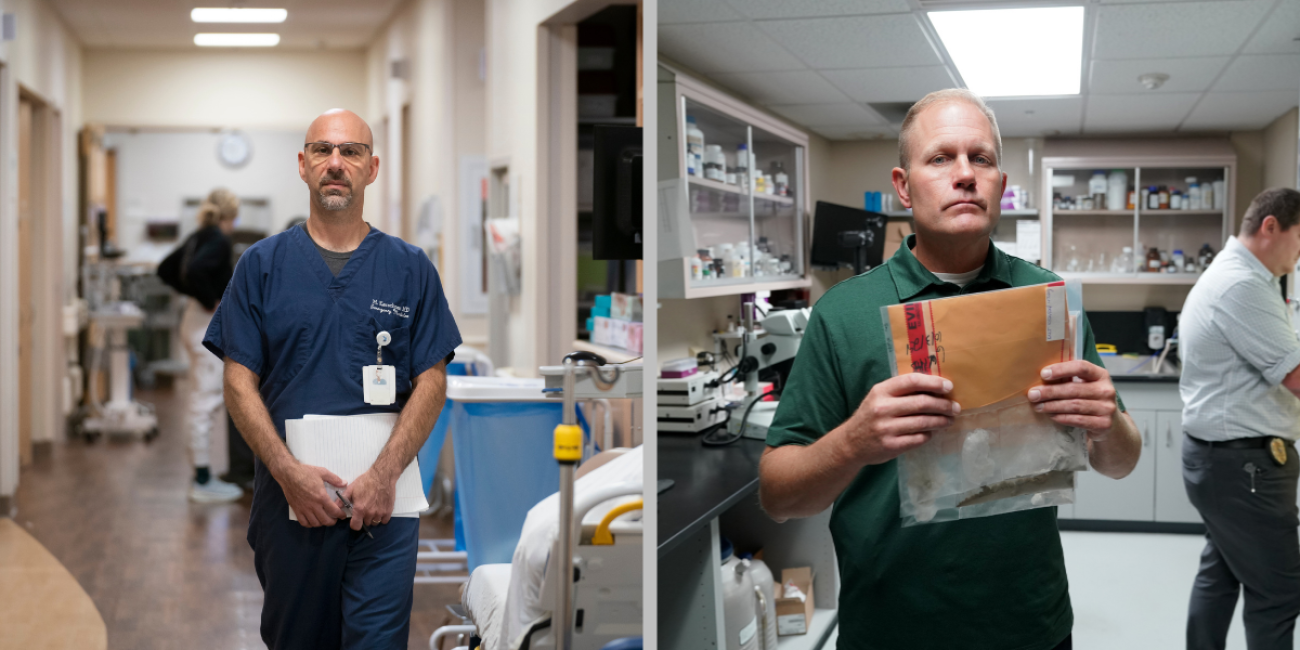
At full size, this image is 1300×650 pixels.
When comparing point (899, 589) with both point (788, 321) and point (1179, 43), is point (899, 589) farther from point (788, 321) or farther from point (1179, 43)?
point (1179, 43)

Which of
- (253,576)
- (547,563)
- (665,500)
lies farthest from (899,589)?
(253,576)

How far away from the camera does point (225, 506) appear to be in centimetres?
271

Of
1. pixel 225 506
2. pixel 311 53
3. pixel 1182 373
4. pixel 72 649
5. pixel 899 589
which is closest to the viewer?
pixel 899 589

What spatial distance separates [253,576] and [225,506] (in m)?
1.00

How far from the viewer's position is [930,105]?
1.26m

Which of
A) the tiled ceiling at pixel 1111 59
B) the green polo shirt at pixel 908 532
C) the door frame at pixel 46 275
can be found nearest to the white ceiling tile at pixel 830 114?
the tiled ceiling at pixel 1111 59

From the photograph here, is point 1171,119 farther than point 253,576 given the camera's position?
No

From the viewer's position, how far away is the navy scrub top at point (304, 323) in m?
1.67

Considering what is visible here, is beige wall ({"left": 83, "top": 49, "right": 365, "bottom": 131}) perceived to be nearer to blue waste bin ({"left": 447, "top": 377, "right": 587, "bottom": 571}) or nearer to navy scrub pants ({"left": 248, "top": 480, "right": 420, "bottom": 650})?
blue waste bin ({"left": 447, "top": 377, "right": 587, "bottom": 571})

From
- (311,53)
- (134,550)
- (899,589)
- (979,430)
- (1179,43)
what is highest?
(311,53)

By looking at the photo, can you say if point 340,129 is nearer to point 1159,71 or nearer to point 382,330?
point 382,330

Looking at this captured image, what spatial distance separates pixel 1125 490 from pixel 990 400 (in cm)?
47

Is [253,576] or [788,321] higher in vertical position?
[788,321]

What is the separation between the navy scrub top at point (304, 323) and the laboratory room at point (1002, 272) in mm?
552
